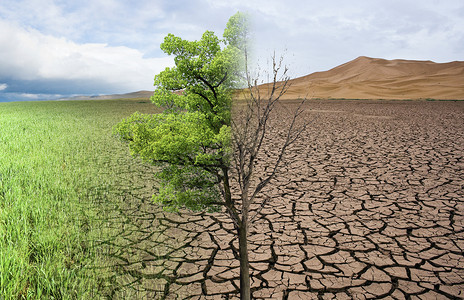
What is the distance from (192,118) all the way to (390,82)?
54.0 meters

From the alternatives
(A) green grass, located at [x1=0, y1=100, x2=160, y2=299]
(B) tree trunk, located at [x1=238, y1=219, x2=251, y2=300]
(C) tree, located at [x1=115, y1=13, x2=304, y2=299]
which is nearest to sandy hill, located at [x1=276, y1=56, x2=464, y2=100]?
(A) green grass, located at [x1=0, y1=100, x2=160, y2=299]

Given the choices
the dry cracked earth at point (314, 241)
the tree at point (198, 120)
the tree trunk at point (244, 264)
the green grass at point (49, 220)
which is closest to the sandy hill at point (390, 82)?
the dry cracked earth at point (314, 241)

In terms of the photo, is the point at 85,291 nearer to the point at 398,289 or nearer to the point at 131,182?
the point at 398,289

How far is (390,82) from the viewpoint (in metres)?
49.2

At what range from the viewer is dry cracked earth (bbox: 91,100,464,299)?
3.13 metres

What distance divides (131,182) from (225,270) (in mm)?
3901

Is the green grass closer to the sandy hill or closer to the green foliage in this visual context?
the green foliage

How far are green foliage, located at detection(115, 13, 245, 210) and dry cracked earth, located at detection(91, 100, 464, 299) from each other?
0.92 metres

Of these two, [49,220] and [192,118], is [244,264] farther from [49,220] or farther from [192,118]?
[49,220]

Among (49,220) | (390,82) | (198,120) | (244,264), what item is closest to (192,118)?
(198,120)

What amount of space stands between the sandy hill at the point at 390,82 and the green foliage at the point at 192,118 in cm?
1331

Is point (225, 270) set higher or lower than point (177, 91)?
lower

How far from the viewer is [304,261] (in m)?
3.60

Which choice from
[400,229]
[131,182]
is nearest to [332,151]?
[400,229]
